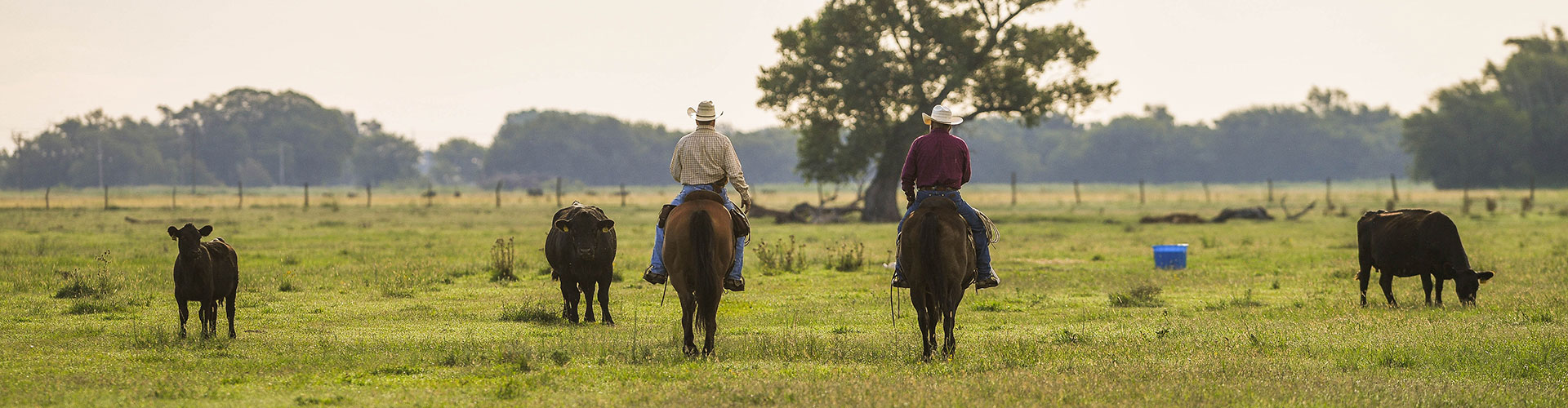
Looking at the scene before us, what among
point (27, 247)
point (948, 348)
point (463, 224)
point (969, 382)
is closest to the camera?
point (969, 382)

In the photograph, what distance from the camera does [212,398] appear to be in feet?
26.1

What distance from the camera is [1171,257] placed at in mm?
20406

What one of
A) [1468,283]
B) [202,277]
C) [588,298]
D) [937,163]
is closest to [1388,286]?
[1468,283]

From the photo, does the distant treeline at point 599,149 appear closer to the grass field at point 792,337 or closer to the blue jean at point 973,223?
the grass field at point 792,337

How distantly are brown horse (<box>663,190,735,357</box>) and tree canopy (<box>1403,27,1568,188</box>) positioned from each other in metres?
92.4

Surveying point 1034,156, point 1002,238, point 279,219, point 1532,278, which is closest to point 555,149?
point 1034,156

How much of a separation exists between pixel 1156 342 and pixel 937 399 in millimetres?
3844

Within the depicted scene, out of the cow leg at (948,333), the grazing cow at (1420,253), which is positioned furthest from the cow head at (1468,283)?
the cow leg at (948,333)

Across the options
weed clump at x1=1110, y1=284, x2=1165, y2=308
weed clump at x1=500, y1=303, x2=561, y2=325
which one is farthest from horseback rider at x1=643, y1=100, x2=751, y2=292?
weed clump at x1=1110, y1=284, x2=1165, y2=308

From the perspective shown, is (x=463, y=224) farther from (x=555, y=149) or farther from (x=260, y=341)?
(x=555, y=149)

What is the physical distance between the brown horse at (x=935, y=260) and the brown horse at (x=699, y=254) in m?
1.45

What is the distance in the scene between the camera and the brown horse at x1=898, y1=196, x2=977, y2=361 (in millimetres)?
9750

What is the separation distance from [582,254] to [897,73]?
31.2m

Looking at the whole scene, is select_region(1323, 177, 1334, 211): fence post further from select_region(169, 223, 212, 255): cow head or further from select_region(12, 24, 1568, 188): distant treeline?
select_region(169, 223, 212, 255): cow head
